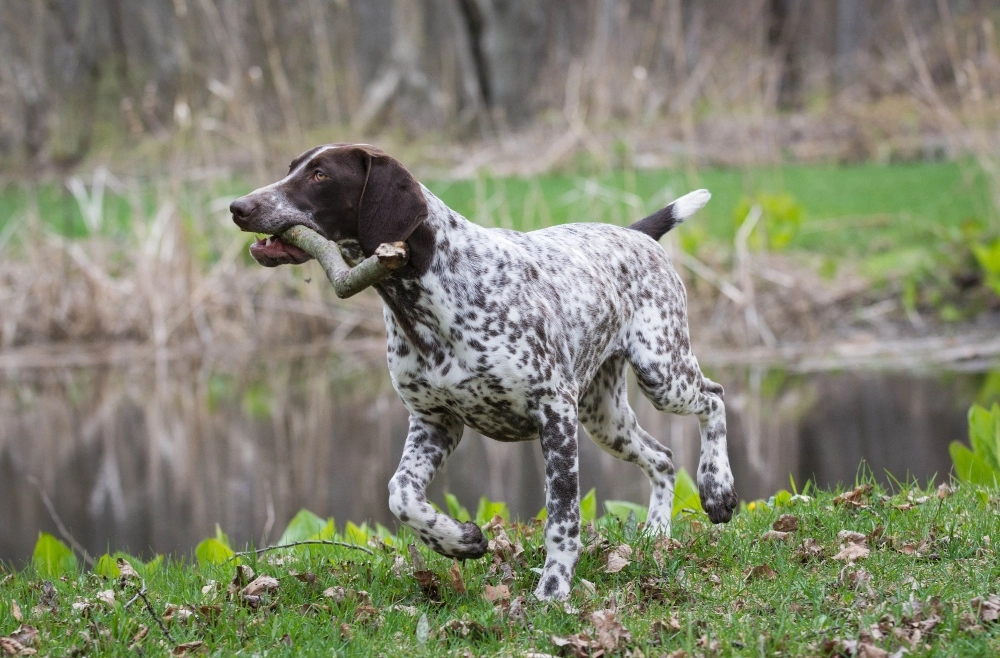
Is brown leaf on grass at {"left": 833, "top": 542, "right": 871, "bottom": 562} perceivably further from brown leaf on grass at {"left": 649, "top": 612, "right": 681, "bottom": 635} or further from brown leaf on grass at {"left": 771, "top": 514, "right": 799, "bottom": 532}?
brown leaf on grass at {"left": 649, "top": 612, "right": 681, "bottom": 635}

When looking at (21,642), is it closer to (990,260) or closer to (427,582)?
(427,582)

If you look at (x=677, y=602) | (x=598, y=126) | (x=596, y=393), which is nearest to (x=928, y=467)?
(x=596, y=393)

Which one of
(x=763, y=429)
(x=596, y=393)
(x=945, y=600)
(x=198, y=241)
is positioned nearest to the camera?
(x=945, y=600)

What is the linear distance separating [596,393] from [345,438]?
15.2 feet

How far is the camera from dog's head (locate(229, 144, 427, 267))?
4465 millimetres

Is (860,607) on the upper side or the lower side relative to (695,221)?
lower

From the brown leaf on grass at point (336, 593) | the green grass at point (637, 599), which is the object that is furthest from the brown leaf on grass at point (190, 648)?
the brown leaf on grass at point (336, 593)

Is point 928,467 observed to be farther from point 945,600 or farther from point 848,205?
point 848,205

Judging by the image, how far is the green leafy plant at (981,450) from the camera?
247 inches

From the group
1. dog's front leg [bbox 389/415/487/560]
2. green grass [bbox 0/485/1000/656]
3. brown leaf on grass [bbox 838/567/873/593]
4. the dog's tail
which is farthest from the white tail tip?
brown leaf on grass [bbox 838/567/873/593]

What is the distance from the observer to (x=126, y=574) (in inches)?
204

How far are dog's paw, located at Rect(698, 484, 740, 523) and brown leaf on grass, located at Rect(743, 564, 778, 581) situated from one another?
0.79 metres

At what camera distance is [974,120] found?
40.9 feet

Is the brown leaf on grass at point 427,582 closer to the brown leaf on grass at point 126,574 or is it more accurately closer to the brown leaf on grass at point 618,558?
the brown leaf on grass at point 618,558
